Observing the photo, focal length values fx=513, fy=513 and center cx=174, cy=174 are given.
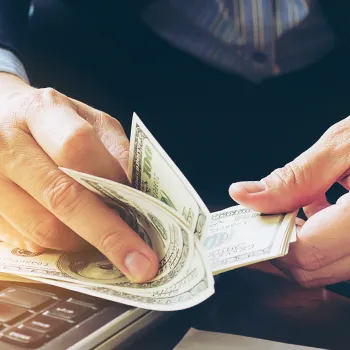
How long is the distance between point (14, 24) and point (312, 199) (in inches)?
32.2

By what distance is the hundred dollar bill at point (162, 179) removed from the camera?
53 centimetres

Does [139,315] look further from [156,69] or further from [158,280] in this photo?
[156,69]

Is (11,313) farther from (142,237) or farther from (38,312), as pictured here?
(142,237)

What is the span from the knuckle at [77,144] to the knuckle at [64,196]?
0.03 metres

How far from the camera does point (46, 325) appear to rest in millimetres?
432

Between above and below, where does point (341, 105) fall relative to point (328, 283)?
above

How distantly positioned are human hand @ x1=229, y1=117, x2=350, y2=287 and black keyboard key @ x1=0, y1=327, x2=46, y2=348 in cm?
33

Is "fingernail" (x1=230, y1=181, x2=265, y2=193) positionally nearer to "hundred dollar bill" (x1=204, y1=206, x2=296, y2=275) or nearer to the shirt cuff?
"hundred dollar bill" (x1=204, y1=206, x2=296, y2=275)

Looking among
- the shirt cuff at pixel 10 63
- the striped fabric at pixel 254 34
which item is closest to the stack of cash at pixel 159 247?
the shirt cuff at pixel 10 63

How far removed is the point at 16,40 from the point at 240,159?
1.83ft

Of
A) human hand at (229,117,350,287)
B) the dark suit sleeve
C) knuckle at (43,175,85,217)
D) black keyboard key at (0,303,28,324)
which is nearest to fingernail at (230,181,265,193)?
human hand at (229,117,350,287)

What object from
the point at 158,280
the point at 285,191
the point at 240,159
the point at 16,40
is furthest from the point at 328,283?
the point at 16,40

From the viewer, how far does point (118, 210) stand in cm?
60

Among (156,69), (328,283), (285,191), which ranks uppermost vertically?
(156,69)
